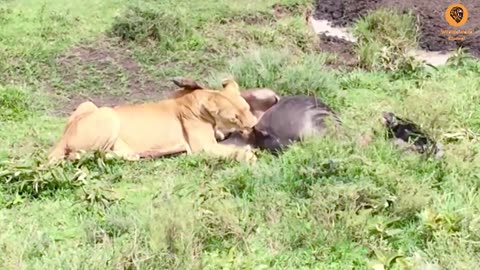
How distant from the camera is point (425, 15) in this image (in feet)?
28.5

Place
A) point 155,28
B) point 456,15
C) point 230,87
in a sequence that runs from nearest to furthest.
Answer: point 230,87, point 155,28, point 456,15

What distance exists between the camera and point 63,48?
7871 mm

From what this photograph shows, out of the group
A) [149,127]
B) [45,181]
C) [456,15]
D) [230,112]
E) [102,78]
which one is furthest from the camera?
[456,15]

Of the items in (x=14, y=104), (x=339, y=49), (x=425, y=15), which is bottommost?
(x=339, y=49)

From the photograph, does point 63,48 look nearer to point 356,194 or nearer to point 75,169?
point 75,169

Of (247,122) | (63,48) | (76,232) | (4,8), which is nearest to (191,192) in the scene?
(76,232)

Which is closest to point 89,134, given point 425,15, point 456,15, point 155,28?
point 155,28

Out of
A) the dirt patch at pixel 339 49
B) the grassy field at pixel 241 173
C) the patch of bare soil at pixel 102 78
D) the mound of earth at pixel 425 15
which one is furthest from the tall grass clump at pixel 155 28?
the mound of earth at pixel 425 15

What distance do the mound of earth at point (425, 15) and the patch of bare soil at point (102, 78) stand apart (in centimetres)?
234

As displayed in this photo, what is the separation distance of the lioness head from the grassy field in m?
0.46

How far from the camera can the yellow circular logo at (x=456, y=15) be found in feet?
28.0

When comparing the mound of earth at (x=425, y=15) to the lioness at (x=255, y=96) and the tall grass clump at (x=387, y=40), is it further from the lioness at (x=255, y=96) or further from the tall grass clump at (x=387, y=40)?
the lioness at (x=255, y=96)

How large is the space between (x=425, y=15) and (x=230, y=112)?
3576 millimetres

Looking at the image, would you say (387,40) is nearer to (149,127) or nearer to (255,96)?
(255,96)
